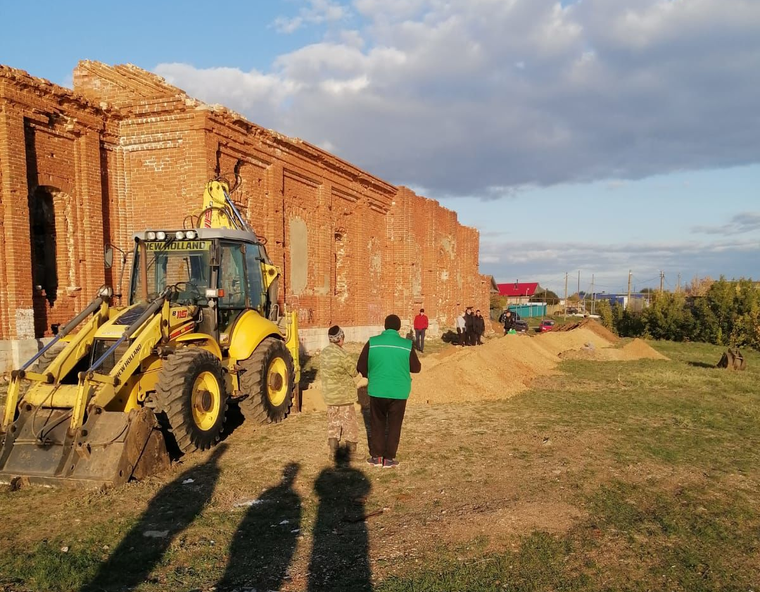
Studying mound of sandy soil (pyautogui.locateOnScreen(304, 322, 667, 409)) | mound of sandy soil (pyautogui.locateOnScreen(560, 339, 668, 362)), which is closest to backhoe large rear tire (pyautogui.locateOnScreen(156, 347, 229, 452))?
mound of sandy soil (pyautogui.locateOnScreen(304, 322, 667, 409))

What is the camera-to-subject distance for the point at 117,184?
13.9m

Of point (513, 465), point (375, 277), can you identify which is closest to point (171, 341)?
point (513, 465)

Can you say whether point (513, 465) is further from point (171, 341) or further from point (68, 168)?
point (68, 168)

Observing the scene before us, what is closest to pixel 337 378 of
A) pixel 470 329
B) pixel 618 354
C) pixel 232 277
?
pixel 232 277

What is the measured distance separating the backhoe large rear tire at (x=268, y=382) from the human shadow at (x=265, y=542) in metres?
2.25

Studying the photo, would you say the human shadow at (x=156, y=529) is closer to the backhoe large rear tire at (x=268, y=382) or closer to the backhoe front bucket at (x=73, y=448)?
the backhoe front bucket at (x=73, y=448)

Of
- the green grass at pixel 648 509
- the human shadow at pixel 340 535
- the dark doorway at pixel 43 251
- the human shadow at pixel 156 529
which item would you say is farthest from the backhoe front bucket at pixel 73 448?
the dark doorway at pixel 43 251

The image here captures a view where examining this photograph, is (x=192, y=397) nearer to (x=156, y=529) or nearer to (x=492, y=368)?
(x=156, y=529)

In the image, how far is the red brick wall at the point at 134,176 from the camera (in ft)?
38.0

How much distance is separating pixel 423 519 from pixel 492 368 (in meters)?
8.04

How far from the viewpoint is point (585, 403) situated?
10531 mm

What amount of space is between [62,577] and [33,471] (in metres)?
1.80

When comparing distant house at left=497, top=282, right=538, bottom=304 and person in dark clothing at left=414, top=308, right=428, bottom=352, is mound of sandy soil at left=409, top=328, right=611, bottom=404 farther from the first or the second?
distant house at left=497, top=282, right=538, bottom=304

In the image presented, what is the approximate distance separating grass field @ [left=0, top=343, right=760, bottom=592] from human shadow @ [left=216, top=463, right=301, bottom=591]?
0.02 m
